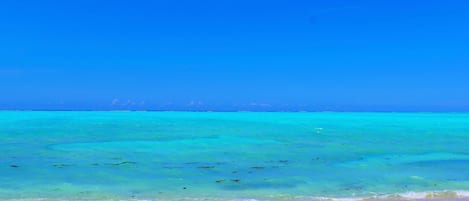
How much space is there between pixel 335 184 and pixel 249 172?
2.73 metres

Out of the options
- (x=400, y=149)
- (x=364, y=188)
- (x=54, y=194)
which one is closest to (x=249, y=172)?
(x=364, y=188)

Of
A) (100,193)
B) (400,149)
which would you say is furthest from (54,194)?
(400,149)

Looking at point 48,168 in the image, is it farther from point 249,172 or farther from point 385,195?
point 385,195

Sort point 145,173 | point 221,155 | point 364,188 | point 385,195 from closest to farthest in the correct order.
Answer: point 385,195
point 364,188
point 145,173
point 221,155

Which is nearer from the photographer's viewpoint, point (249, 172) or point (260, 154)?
point (249, 172)

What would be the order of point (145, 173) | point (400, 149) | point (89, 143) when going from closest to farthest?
1. point (145, 173)
2. point (400, 149)
3. point (89, 143)

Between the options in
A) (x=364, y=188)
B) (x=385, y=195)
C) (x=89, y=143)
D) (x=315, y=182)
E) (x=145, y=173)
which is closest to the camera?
(x=385, y=195)

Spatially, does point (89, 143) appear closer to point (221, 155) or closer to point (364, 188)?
point (221, 155)

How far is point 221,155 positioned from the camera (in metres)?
18.7

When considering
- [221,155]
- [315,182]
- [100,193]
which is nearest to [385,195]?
[315,182]

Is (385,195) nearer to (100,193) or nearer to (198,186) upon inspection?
(198,186)

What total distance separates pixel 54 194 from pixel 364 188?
6.66m

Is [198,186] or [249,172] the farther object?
[249,172]

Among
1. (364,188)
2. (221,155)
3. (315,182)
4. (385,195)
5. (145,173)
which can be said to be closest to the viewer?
(385,195)
